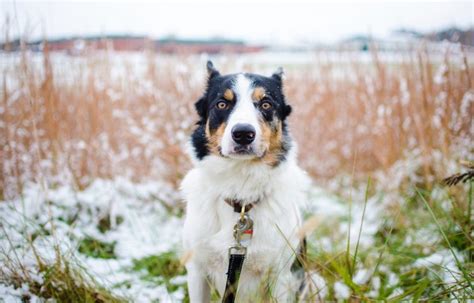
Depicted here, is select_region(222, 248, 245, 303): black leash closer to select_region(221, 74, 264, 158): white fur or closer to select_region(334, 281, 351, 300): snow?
select_region(221, 74, 264, 158): white fur

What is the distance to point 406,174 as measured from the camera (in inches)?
173

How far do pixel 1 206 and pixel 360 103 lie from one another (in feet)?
16.0

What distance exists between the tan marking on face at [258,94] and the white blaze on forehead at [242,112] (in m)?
0.03

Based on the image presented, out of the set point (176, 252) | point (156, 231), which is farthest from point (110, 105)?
point (176, 252)

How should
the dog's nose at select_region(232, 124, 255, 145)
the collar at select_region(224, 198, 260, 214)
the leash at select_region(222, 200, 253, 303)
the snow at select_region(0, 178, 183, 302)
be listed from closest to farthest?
the leash at select_region(222, 200, 253, 303) < the dog's nose at select_region(232, 124, 255, 145) < the collar at select_region(224, 198, 260, 214) < the snow at select_region(0, 178, 183, 302)

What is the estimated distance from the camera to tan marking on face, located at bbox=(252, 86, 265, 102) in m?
2.57

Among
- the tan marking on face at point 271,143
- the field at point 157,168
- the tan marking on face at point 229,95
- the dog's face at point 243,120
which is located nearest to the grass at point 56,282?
the field at point 157,168

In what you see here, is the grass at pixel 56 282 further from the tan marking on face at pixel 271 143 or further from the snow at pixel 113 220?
the tan marking on face at pixel 271 143

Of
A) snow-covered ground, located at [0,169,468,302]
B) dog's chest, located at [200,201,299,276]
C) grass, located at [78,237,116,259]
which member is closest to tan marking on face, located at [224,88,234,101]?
dog's chest, located at [200,201,299,276]

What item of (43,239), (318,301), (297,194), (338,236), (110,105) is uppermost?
(110,105)

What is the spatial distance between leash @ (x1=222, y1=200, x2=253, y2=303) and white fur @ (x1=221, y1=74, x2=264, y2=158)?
1.37 ft

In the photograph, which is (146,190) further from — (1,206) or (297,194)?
(297,194)

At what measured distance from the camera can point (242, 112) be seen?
237 centimetres

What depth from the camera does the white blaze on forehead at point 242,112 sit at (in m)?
2.25
